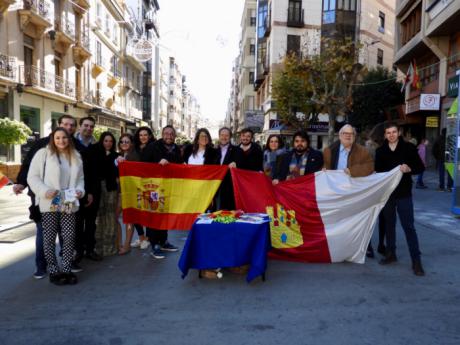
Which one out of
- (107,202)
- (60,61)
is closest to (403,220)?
(107,202)

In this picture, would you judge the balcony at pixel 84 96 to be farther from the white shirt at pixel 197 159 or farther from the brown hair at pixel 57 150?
the brown hair at pixel 57 150

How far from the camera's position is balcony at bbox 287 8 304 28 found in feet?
113

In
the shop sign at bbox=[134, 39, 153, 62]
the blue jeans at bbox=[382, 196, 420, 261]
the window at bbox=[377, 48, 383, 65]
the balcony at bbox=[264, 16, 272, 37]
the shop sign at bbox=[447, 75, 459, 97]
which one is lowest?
the blue jeans at bbox=[382, 196, 420, 261]

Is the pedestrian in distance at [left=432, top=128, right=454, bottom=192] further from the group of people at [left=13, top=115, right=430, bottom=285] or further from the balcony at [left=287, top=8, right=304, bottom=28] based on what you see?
the balcony at [left=287, top=8, right=304, bottom=28]

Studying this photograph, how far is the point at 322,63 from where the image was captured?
22.6m

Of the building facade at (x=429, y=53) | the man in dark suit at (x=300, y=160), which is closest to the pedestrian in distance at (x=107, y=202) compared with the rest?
the man in dark suit at (x=300, y=160)

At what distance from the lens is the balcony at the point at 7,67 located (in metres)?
17.3

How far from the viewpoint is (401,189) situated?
519 centimetres

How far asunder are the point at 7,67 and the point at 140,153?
49.7 ft

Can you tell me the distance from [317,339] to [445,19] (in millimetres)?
19417

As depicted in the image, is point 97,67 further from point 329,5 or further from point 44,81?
point 329,5

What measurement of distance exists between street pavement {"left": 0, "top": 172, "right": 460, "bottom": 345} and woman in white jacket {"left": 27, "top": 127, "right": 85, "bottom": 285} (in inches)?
15.3

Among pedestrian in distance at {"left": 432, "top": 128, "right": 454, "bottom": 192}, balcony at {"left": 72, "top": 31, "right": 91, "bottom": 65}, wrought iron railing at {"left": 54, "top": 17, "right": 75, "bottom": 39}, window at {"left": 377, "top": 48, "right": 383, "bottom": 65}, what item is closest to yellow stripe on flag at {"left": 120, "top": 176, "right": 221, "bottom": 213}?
pedestrian in distance at {"left": 432, "top": 128, "right": 454, "bottom": 192}

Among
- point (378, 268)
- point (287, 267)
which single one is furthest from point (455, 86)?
point (287, 267)
